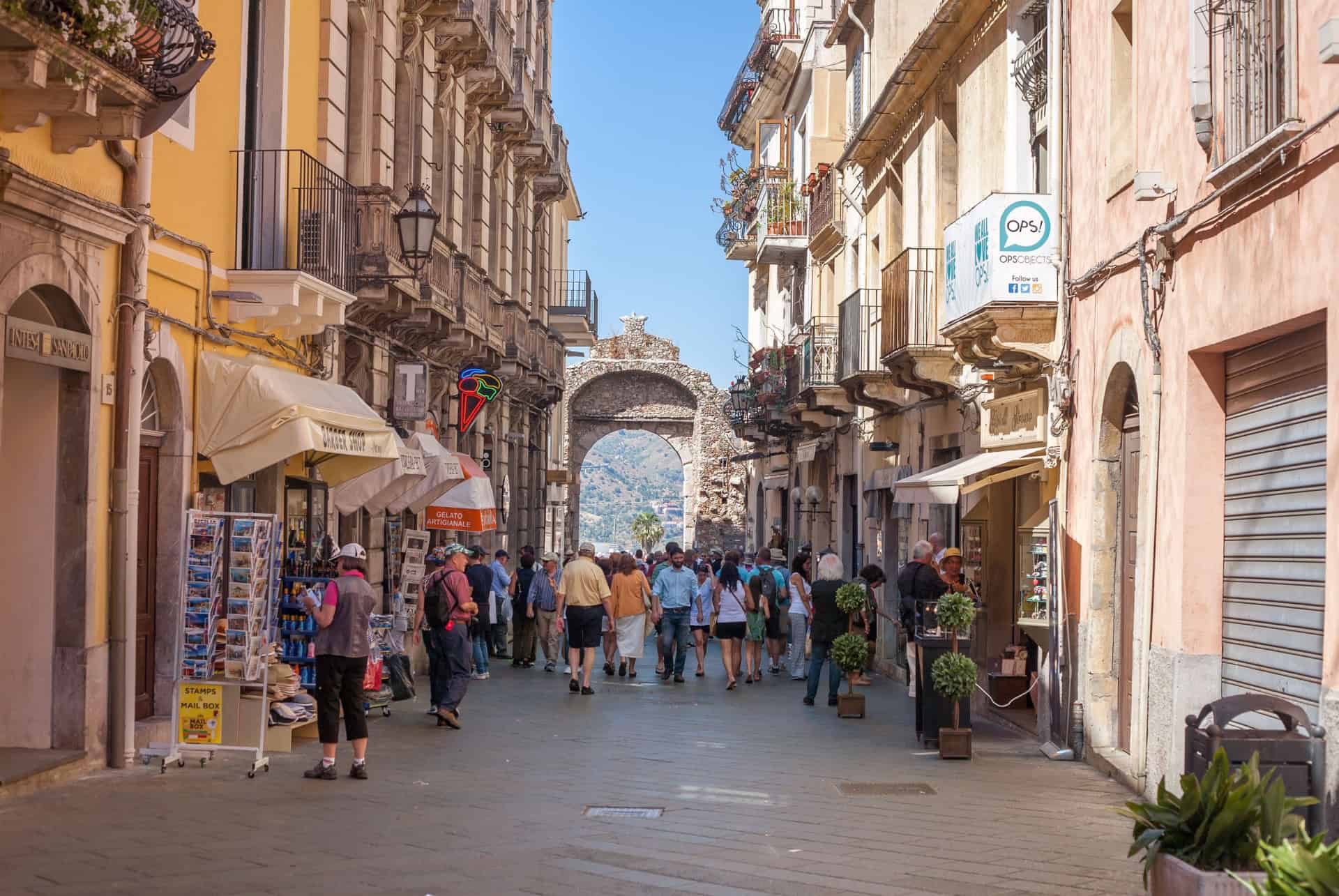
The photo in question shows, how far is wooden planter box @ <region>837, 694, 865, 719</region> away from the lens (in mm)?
15797

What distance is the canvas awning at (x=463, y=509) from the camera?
2011cm

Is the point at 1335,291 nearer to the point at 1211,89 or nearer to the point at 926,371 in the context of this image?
the point at 1211,89

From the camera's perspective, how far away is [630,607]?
2006cm

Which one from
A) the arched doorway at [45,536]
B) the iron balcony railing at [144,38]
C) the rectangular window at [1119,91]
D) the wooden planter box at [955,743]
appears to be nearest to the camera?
the iron balcony railing at [144,38]

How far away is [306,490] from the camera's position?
16.3 meters

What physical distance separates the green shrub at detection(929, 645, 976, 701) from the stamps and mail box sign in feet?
22.4

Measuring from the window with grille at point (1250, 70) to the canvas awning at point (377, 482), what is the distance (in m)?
10.2

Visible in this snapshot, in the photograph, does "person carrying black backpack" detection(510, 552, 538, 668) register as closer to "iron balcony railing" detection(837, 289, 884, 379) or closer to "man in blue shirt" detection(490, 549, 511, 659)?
"man in blue shirt" detection(490, 549, 511, 659)

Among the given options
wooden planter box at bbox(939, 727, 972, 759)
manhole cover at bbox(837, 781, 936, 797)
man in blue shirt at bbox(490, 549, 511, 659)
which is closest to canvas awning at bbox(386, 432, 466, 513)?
man in blue shirt at bbox(490, 549, 511, 659)

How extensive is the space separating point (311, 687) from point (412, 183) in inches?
348

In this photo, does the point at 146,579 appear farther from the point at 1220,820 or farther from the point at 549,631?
the point at 549,631

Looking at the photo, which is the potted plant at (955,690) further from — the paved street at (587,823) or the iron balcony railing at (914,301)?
the iron balcony railing at (914,301)

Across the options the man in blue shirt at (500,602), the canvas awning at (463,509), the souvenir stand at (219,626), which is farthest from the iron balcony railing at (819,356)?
the souvenir stand at (219,626)

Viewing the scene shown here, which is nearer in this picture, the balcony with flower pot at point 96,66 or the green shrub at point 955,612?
the balcony with flower pot at point 96,66
